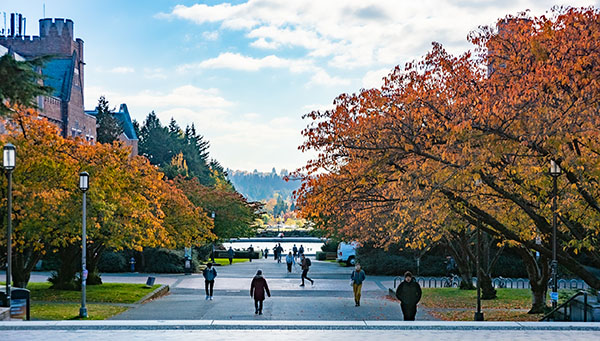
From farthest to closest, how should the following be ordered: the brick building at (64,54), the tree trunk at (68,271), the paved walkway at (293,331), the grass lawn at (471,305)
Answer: the brick building at (64,54), the tree trunk at (68,271), the grass lawn at (471,305), the paved walkway at (293,331)

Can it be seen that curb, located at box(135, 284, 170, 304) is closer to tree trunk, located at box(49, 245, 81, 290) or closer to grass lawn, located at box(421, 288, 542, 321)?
tree trunk, located at box(49, 245, 81, 290)

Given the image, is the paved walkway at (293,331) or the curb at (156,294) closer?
the paved walkway at (293,331)

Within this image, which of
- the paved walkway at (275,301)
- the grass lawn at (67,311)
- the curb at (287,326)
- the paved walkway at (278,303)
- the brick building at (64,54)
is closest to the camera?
the curb at (287,326)

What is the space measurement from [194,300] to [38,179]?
Result: 834 cm

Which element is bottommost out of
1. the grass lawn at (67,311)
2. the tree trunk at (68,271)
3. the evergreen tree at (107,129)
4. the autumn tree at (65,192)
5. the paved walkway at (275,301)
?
the paved walkway at (275,301)

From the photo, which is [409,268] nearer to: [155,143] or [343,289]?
[343,289]

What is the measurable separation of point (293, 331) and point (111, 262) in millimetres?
37436

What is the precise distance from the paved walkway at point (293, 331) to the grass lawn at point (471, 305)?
899cm

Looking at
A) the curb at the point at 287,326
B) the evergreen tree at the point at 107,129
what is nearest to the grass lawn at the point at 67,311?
the curb at the point at 287,326

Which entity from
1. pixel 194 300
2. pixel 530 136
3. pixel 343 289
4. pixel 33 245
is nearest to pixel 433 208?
pixel 530 136

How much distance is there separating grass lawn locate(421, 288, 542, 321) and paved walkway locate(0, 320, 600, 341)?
29.5 feet

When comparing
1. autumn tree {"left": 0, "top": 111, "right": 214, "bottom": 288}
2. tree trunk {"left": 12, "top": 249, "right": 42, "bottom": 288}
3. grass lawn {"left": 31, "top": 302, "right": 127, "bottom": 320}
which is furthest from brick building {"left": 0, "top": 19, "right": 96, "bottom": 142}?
grass lawn {"left": 31, "top": 302, "right": 127, "bottom": 320}

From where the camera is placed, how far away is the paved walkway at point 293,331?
14.8 m

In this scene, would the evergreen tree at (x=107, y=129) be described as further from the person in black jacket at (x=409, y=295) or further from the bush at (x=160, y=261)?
the person in black jacket at (x=409, y=295)
